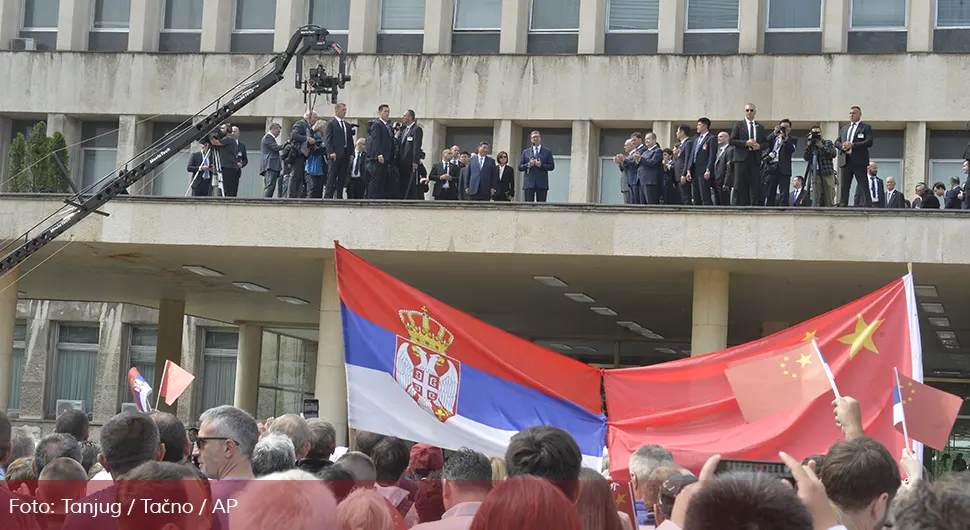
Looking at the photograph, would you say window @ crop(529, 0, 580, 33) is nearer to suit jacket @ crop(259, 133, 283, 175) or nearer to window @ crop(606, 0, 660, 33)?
window @ crop(606, 0, 660, 33)

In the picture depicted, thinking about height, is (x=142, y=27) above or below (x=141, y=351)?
above

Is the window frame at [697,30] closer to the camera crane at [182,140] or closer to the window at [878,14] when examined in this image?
the window at [878,14]

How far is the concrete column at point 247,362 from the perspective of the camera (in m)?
38.8

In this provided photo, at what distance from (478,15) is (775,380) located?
→ 20.5m

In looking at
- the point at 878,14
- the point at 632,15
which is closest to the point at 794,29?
the point at 878,14

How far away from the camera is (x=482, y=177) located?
23391 mm

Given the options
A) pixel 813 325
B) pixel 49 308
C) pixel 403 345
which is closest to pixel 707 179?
pixel 813 325

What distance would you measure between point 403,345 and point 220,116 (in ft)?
44.2

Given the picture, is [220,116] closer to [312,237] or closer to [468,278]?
[312,237]

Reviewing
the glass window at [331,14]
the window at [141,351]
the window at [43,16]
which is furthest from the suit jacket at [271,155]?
the window at [141,351]

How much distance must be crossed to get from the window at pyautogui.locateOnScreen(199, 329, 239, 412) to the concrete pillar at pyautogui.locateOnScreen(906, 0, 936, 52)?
22.5m

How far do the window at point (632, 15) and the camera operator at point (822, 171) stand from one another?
8201mm

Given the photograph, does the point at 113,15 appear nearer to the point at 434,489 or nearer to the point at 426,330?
the point at 426,330

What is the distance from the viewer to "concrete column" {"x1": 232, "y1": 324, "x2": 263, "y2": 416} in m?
38.8
